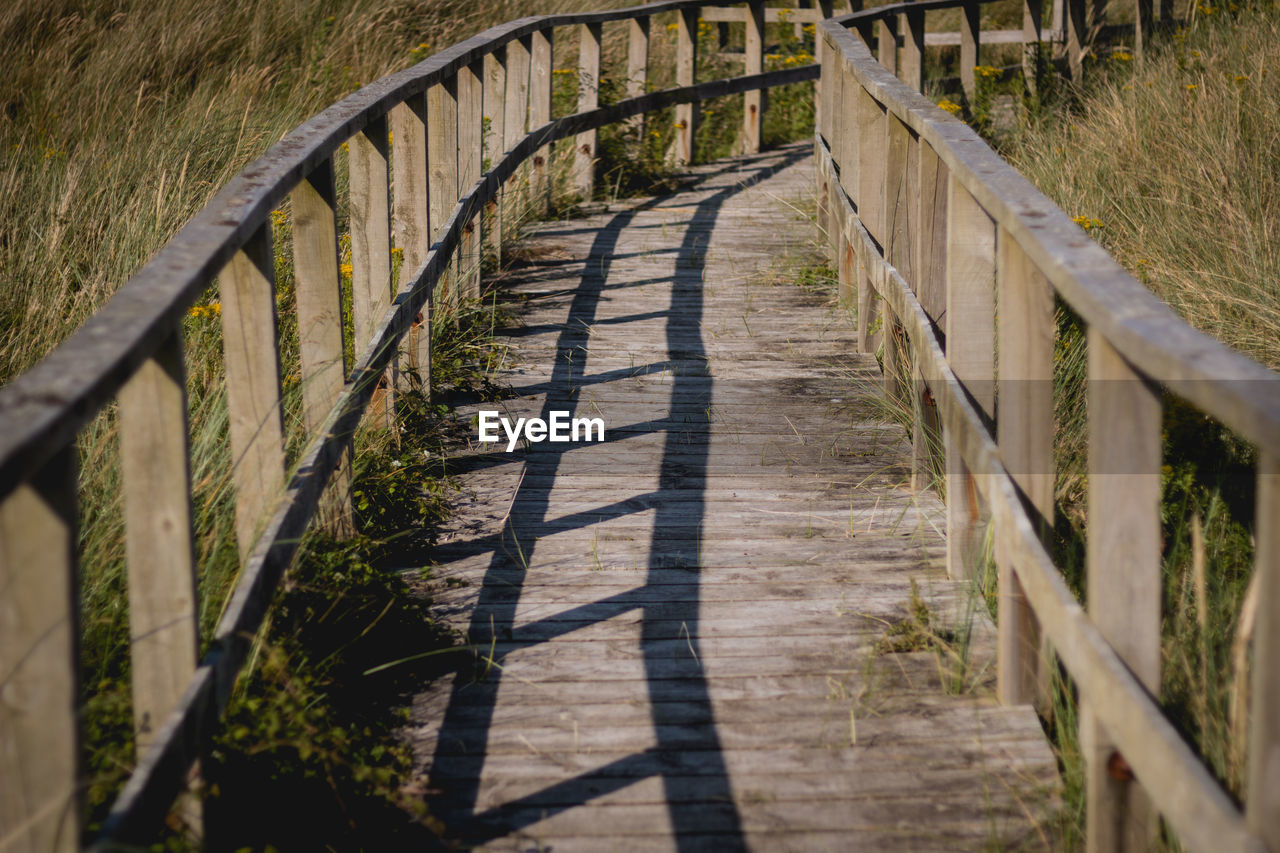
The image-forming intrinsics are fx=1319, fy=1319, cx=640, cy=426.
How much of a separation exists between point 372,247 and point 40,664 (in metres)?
2.86

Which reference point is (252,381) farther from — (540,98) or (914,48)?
(914,48)

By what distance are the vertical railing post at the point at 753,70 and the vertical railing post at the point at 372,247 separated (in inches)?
322

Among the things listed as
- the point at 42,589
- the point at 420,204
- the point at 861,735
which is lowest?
the point at 861,735

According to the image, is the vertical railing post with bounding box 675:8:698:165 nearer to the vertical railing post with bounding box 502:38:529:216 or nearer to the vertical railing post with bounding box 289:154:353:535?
the vertical railing post with bounding box 502:38:529:216

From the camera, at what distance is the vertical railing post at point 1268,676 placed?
A: 151 cm

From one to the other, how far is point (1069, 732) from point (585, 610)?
1.29 meters

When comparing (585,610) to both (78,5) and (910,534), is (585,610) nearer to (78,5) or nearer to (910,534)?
(910,534)

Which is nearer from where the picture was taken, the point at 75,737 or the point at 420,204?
the point at 75,737

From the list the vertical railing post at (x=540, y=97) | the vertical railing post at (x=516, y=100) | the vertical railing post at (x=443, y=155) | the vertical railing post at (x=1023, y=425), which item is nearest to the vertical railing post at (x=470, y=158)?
the vertical railing post at (x=443, y=155)

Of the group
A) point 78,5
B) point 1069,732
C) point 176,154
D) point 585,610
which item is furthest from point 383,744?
point 78,5

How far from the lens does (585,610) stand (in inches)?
137

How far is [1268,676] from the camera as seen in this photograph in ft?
5.02

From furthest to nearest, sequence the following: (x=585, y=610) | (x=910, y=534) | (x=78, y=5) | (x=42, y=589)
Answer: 1. (x=78, y=5)
2. (x=910, y=534)
3. (x=585, y=610)
4. (x=42, y=589)

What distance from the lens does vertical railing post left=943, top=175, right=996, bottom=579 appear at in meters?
3.29
